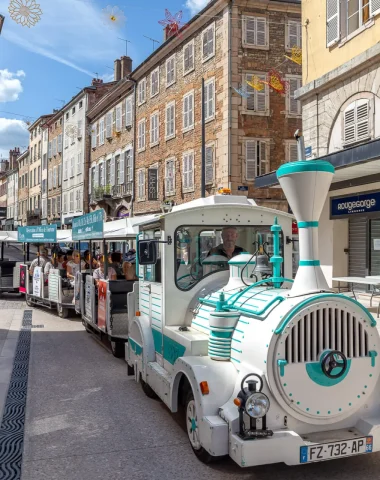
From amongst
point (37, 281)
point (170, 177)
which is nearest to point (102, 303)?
point (37, 281)

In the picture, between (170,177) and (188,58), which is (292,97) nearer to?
(188,58)

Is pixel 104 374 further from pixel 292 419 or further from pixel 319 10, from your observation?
pixel 319 10

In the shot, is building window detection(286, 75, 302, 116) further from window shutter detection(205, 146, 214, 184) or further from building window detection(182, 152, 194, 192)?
building window detection(182, 152, 194, 192)

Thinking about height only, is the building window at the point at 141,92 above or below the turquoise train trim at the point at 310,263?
above

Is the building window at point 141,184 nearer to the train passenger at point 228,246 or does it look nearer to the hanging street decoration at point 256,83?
the hanging street decoration at point 256,83

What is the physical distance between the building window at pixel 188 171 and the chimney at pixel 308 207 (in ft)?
69.2

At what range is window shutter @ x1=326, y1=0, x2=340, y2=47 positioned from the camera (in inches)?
575

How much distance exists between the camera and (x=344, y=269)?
52.1ft

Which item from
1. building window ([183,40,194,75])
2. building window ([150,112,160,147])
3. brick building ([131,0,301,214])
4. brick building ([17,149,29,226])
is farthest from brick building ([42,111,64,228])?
brick building ([131,0,301,214])

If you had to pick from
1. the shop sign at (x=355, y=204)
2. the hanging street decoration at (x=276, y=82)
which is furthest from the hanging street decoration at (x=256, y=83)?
the shop sign at (x=355, y=204)

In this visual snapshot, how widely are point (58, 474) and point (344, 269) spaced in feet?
43.2

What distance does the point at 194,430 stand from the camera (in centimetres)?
420

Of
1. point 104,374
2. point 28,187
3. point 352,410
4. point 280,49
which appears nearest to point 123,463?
point 352,410

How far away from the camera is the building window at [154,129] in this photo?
2897 cm
